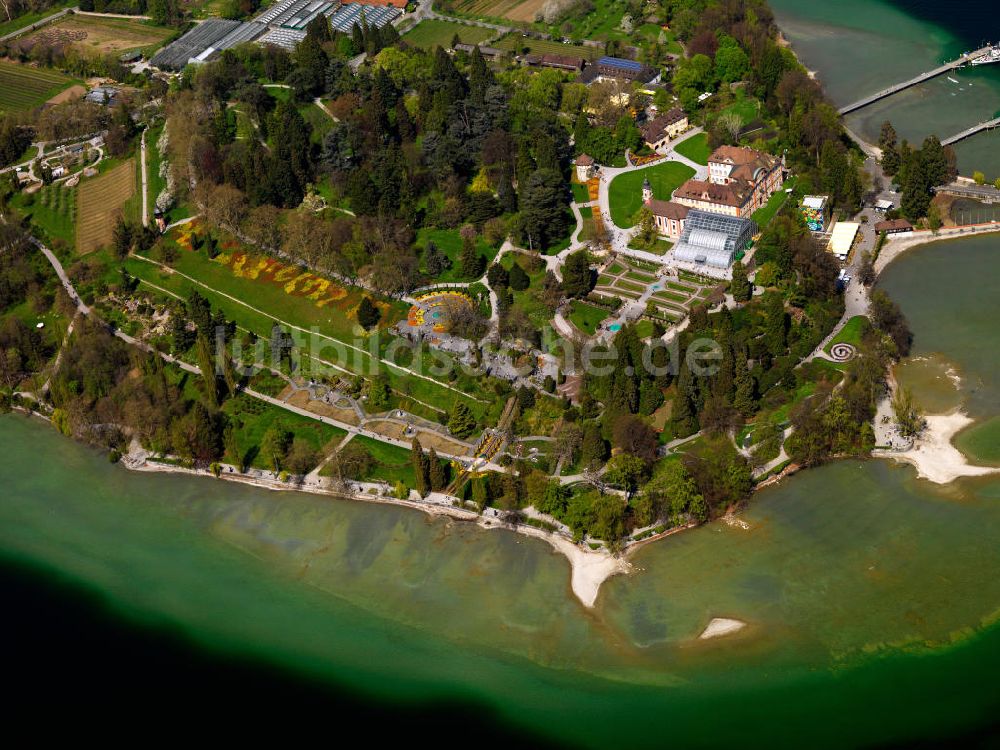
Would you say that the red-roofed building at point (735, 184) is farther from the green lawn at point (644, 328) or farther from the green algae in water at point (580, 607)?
the green algae in water at point (580, 607)

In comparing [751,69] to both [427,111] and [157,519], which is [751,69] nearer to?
[427,111]

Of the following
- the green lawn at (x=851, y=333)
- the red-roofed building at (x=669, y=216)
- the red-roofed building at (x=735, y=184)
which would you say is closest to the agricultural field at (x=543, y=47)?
the red-roofed building at (x=735, y=184)

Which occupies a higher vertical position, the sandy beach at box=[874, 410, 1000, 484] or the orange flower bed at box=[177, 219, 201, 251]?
the sandy beach at box=[874, 410, 1000, 484]

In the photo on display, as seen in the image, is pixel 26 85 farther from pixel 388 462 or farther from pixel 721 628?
pixel 721 628

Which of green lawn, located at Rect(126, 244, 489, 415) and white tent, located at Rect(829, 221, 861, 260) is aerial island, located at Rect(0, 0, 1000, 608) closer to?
green lawn, located at Rect(126, 244, 489, 415)

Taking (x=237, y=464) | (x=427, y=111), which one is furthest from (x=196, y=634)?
(x=427, y=111)

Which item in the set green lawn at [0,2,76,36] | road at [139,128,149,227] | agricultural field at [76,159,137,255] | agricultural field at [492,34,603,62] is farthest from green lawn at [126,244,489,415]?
green lawn at [0,2,76,36]
